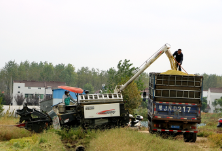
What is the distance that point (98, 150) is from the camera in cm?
995

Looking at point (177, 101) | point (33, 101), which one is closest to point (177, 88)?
point (177, 101)

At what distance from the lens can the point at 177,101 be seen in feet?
45.0

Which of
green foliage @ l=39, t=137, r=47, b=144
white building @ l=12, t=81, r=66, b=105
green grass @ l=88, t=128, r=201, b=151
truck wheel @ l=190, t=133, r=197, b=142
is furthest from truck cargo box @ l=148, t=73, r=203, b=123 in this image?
white building @ l=12, t=81, r=66, b=105

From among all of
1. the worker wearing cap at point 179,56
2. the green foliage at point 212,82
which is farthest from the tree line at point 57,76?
the worker wearing cap at point 179,56

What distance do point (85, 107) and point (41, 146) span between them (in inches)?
137

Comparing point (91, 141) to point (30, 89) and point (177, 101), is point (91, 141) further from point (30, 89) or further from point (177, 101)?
point (30, 89)

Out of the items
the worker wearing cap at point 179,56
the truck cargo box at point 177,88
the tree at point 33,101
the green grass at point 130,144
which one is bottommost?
the tree at point 33,101

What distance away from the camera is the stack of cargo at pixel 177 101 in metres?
13.6

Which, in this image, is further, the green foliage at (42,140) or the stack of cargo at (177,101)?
the stack of cargo at (177,101)

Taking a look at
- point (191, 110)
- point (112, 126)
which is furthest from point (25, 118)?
point (191, 110)

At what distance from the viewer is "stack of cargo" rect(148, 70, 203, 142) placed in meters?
13.6

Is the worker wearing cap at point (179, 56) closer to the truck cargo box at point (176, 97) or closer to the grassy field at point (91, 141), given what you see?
the truck cargo box at point (176, 97)

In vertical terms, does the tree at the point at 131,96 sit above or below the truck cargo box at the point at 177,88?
below

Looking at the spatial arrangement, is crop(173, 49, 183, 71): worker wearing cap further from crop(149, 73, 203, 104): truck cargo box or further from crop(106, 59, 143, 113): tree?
crop(106, 59, 143, 113): tree
